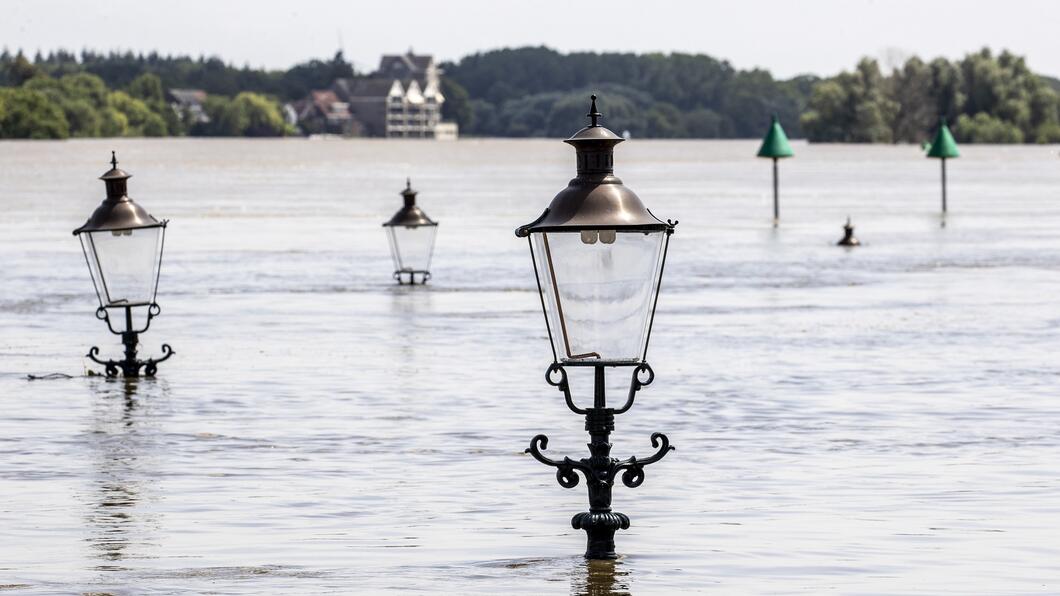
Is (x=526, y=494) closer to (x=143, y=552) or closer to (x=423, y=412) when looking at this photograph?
(x=143, y=552)

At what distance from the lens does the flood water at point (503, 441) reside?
10547 mm

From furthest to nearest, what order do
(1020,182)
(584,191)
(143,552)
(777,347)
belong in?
(1020,182)
(777,347)
(143,552)
(584,191)

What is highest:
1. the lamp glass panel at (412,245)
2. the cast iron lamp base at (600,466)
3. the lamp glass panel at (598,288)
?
the lamp glass panel at (598,288)

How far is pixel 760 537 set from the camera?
1134 centimetres

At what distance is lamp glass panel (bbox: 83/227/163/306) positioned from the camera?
59.5ft

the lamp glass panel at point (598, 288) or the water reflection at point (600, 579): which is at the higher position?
the lamp glass panel at point (598, 288)

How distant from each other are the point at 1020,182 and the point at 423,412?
382 feet

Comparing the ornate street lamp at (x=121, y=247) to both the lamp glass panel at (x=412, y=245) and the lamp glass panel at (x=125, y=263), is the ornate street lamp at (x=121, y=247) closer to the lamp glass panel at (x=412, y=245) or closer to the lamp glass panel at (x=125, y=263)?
the lamp glass panel at (x=125, y=263)

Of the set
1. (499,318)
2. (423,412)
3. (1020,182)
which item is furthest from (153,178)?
(423,412)

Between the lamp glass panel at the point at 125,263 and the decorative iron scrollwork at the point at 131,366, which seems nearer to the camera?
the lamp glass panel at the point at 125,263

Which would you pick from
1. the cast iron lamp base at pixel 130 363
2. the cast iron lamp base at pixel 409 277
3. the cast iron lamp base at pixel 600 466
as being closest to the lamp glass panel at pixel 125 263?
the cast iron lamp base at pixel 130 363

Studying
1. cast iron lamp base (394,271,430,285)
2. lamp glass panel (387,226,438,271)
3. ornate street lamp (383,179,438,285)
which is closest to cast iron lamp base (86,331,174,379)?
ornate street lamp (383,179,438,285)

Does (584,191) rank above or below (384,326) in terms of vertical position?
above

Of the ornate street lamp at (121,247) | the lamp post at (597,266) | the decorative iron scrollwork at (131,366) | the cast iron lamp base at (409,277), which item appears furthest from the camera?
the cast iron lamp base at (409,277)
